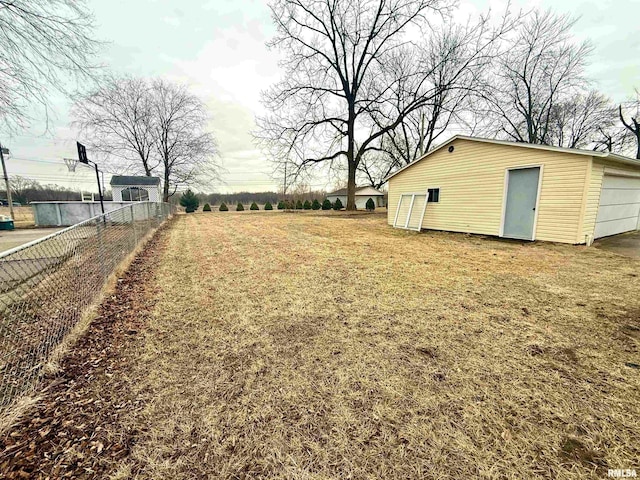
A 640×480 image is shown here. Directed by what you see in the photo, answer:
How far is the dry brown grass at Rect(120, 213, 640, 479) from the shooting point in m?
1.40

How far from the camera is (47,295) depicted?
10.9 ft

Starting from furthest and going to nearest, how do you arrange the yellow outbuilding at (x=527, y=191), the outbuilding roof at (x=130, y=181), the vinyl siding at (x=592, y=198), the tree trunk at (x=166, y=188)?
Answer: the tree trunk at (x=166, y=188) → the outbuilding roof at (x=130, y=181) → the yellow outbuilding at (x=527, y=191) → the vinyl siding at (x=592, y=198)

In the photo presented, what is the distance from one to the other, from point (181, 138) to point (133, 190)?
876 cm

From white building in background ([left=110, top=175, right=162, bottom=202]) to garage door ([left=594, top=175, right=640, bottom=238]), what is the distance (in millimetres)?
27237

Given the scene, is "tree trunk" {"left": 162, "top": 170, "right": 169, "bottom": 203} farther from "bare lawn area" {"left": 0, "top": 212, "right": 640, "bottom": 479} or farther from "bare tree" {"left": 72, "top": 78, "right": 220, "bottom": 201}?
"bare lawn area" {"left": 0, "top": 212, "right": 640, "bottom": 479}

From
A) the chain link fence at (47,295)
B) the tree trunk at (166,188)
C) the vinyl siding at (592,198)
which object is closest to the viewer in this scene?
the chain link fence at (47,295)

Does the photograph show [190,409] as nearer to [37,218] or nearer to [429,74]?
[37,218]

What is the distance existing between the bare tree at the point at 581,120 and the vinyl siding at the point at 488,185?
18775 mm

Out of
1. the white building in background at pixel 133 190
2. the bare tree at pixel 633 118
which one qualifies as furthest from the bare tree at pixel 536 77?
the white building in background at pixel 133 190

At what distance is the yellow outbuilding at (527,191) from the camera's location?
22.6ft

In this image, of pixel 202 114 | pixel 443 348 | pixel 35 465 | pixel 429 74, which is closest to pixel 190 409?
pixel 35 465

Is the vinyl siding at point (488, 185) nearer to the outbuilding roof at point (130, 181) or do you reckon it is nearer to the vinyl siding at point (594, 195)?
the vinyl siding at point (594, 195)

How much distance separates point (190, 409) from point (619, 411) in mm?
2681

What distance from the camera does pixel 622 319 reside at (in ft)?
9.47
